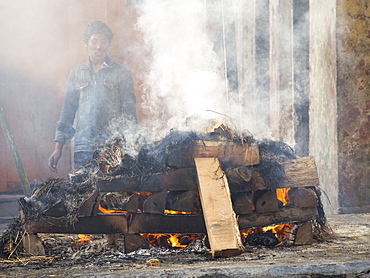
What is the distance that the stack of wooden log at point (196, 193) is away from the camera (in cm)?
310

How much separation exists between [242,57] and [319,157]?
3714 mm

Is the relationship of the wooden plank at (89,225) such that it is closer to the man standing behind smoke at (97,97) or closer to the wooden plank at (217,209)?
the wooden plank at (217,209)

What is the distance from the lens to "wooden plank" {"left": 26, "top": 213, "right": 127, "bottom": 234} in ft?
10.1

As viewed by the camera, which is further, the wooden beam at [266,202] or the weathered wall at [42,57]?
the weathered wall at [42,57]

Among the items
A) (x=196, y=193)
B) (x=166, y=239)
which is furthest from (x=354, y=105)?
(x=166, y=239)

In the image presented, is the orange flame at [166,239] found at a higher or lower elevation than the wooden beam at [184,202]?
lower

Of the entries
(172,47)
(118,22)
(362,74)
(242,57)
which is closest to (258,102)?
(242,57)

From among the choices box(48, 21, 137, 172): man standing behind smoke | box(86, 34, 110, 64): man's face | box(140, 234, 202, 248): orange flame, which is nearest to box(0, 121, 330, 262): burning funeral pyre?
box(140, 234, 202, 248): orange flame

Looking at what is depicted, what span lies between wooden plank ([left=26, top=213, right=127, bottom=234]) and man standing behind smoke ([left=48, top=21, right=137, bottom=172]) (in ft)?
6.75

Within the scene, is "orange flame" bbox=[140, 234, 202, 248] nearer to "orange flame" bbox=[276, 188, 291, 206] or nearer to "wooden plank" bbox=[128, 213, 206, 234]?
"wooden plank" bbox=[128, 213, 206, 234]

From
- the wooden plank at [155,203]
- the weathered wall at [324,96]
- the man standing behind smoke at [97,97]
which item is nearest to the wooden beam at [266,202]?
the wooden plank at [155,203]

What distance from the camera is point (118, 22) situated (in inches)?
384

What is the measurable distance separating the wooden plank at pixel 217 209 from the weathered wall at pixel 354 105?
2354 millimetres

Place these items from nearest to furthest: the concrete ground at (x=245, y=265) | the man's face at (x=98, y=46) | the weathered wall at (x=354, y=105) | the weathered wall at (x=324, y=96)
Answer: the concrete ground at (x=245, y=265) → the weathered wall at (x=354, y=105) → the weathered wall at (x=324, y=96) → the man's face at (x=98, y=46)
